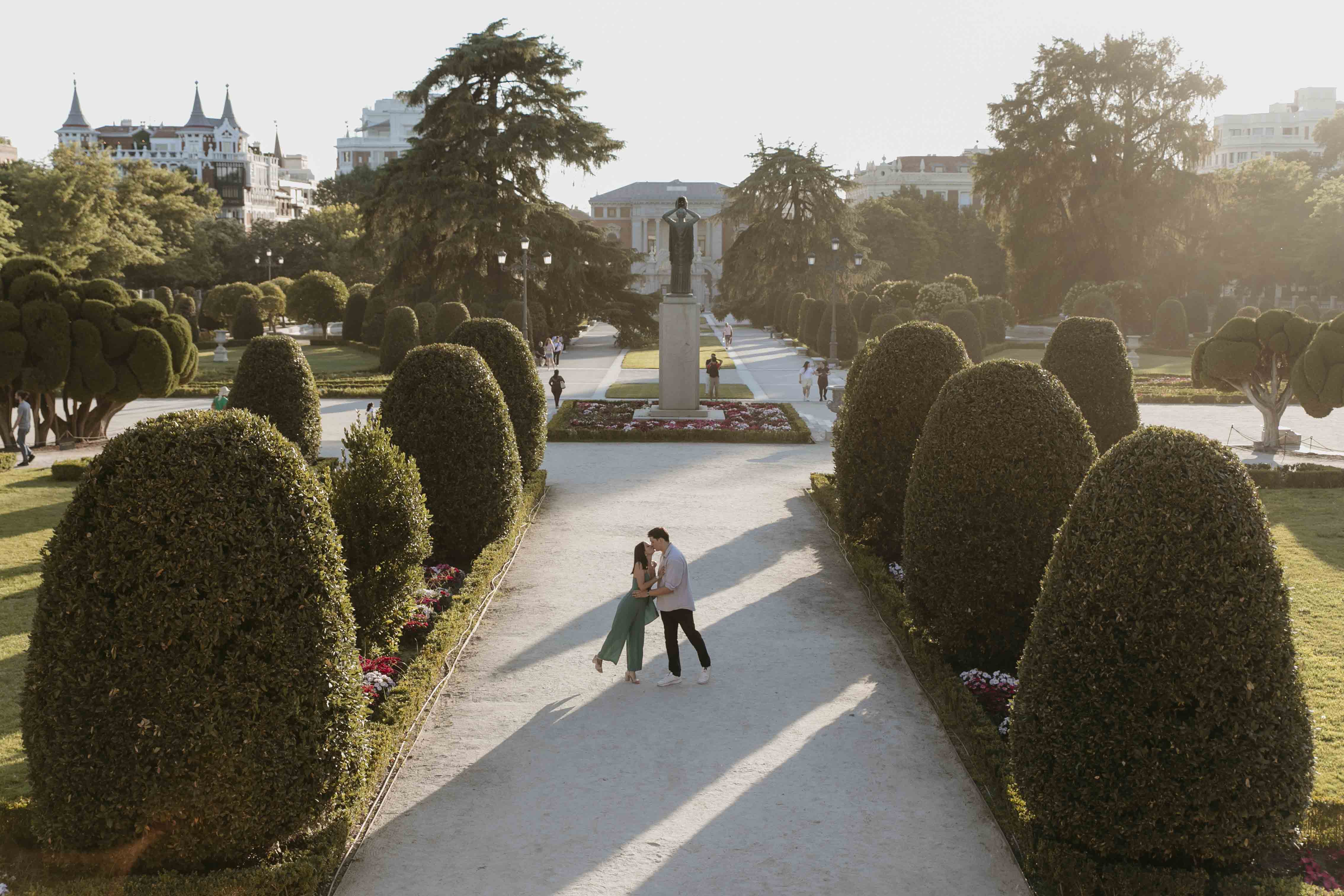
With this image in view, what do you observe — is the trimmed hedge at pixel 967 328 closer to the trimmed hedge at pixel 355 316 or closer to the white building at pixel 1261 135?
the trimmed hedge at pixel 355 316

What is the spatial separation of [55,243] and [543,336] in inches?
837

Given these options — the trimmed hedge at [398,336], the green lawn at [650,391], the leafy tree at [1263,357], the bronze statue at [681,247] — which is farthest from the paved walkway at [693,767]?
the trimmed hedge at [398,336]

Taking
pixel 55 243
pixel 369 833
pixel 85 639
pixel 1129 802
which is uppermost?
pixel 55 243

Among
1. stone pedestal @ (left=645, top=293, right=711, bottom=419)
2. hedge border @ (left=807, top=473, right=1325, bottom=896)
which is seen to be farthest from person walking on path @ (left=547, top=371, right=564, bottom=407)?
hedge border @ (left=807, top=473, right=1325, bottom=896)

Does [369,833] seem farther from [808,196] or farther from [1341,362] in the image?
[808,196]

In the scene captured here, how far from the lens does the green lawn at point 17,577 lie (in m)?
7.47

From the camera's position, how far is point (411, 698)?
798 cm

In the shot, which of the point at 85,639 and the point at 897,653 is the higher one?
the point at 85,639

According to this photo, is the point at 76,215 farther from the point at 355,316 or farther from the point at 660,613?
the point at 660,613

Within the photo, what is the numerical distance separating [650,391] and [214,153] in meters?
110

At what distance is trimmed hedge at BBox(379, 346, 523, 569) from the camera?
11.9 meters

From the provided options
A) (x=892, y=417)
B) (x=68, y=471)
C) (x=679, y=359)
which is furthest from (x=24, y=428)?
(x=892, y=417)

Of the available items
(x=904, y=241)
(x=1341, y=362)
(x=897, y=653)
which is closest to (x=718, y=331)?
(x=904, y=241)

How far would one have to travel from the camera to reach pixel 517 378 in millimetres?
15828
